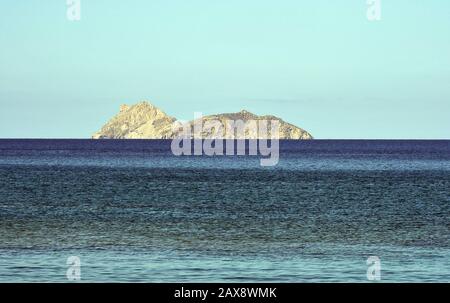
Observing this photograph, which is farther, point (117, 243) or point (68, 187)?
point (68, 187)

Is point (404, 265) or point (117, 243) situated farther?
point (117, 243)

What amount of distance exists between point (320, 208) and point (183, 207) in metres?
9.62

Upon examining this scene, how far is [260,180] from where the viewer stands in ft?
349

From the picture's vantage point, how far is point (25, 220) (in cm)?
5341
